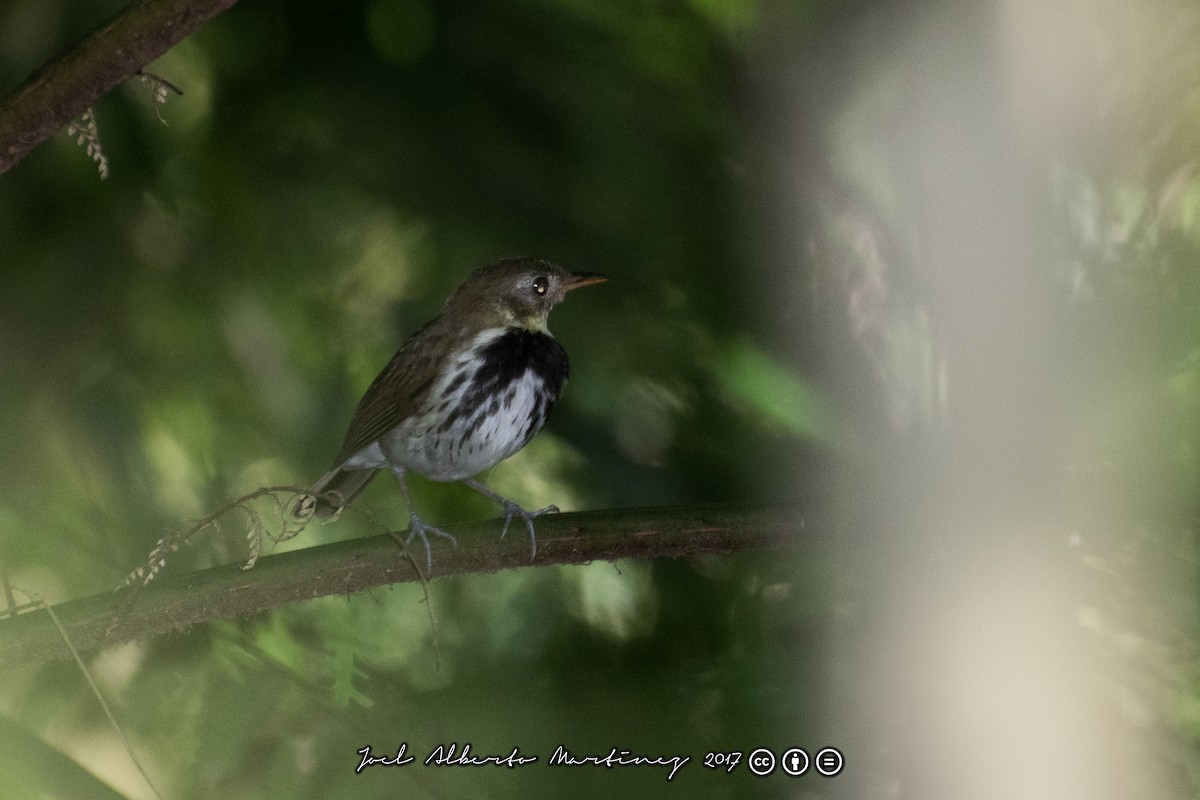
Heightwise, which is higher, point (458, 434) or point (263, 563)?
point (458, 434)

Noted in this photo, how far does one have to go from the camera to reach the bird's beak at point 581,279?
1.09 metres

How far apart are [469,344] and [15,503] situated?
48 cm

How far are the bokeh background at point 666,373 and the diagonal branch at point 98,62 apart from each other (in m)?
0.27

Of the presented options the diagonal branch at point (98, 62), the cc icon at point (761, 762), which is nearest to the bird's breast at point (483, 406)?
the cc icon at point (761, 762)

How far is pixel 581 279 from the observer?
112cm

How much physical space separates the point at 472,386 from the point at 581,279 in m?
0.21

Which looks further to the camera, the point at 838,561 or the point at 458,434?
the point at 458,434

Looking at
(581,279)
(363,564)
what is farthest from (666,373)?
(363,564)

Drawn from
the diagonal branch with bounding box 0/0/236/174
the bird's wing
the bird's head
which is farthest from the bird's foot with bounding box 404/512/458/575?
the diagonal branch with bounding box 0/0/236/174

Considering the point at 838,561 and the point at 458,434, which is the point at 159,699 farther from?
the point at 838,561

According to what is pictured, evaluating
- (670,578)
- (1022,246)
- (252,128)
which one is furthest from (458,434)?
(1022,246)

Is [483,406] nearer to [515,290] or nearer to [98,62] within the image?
[515,290]

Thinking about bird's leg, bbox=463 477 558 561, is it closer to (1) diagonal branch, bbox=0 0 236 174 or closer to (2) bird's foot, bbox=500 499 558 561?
(2) bird's foot, bbox=500 499 558 561

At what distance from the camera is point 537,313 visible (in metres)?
1.22
